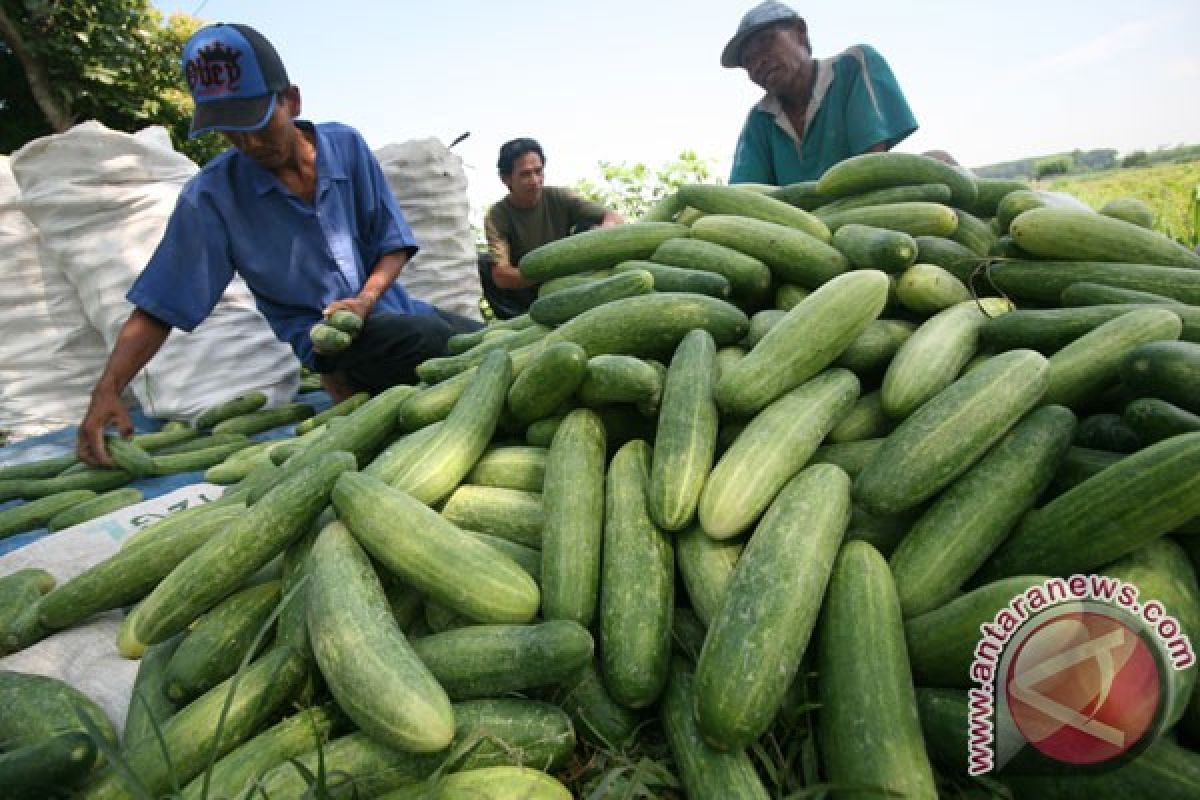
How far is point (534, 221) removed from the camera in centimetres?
830

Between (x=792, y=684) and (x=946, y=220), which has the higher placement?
(x=946, y=220)

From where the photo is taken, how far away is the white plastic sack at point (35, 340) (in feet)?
18.5

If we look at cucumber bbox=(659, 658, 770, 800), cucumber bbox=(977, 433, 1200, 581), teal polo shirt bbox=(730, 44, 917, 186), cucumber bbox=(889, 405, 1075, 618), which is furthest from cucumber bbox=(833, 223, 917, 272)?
teal polo shirt bbox=(730, 44, 917, 186)

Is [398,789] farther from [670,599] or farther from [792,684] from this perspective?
[792,684]

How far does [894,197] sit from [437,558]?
92.1 inches

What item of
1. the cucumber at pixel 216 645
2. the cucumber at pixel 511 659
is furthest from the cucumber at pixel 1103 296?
the cucumber at pixel 216 645

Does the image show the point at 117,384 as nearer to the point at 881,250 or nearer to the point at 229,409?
the point at 229,409

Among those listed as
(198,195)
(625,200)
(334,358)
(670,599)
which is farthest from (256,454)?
(625,200)

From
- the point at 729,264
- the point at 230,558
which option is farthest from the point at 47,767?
the point at 729,264

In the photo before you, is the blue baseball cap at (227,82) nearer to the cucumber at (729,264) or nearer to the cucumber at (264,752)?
the cucumber at (729,264)

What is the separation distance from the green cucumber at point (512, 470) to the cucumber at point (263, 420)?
3.58m

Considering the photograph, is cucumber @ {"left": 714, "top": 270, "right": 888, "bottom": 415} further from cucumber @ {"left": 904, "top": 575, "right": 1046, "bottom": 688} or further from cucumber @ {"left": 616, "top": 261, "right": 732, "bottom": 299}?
cucumber @ {"left": 904, "top": 575, "right": 1046, "bottom": 688}

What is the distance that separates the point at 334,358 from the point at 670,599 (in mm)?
3801

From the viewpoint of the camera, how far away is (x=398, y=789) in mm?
1244
